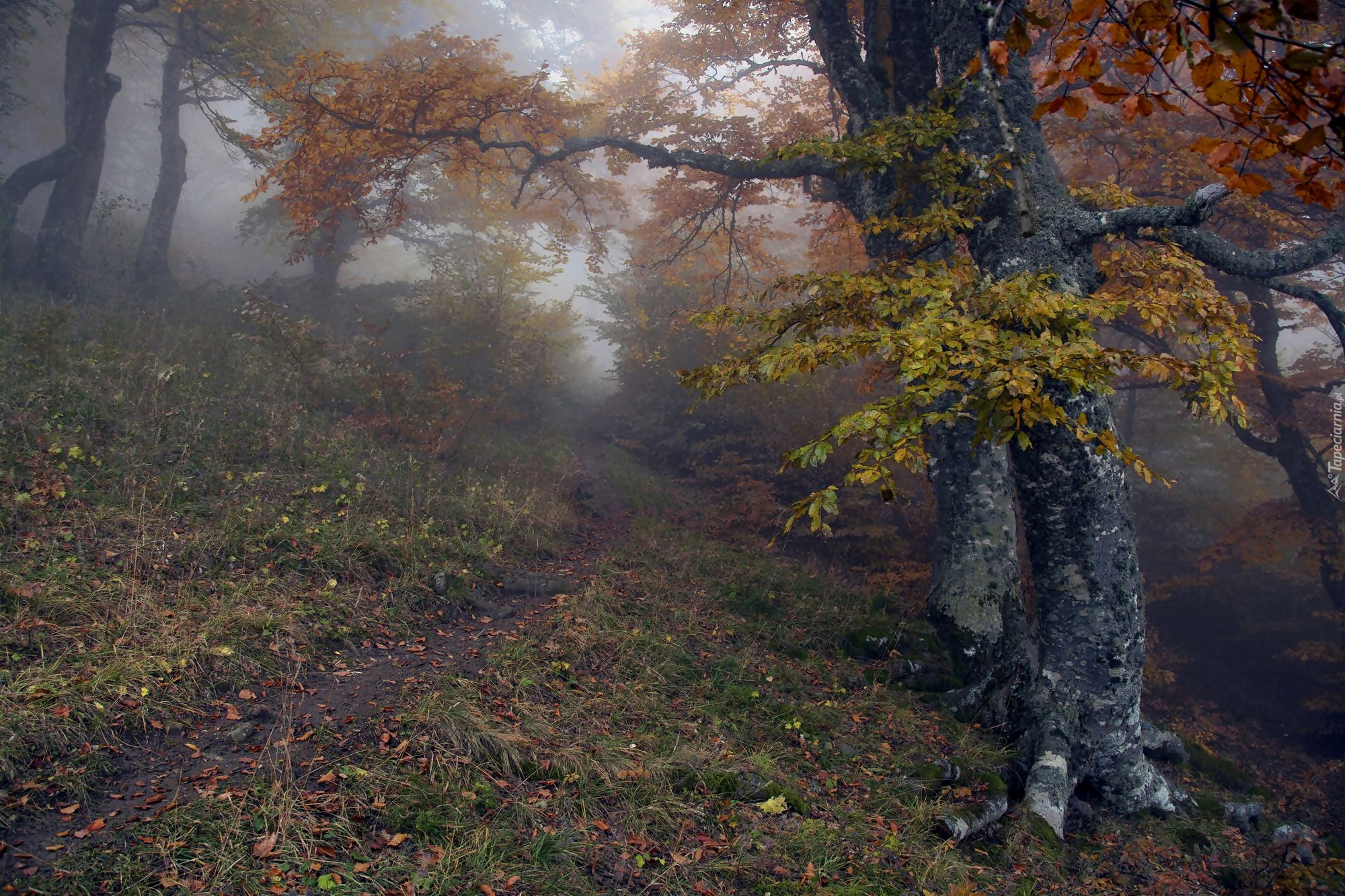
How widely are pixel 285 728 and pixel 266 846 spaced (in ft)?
3.58

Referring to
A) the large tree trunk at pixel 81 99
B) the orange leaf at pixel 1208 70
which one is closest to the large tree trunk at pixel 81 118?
the large tree trunk at pixel 81 99

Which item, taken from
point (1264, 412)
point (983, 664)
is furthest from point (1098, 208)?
point (1264, 412)

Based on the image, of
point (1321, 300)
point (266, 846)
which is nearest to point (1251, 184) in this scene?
point (266, 846)

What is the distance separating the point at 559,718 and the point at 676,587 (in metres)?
3.45

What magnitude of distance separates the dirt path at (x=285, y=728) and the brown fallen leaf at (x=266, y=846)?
388mm

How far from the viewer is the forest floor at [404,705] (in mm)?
3236

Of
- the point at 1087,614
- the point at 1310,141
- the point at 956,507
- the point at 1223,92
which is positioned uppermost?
the point at 1223,92

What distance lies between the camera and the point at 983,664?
7.00 m

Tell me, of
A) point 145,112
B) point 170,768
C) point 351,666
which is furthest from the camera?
point 145,112

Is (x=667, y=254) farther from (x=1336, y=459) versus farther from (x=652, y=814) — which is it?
(x=652, y=814)

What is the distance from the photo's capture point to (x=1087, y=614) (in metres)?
5.70

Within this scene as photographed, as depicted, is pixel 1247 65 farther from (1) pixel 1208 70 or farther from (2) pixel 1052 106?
(2) pixel 1052 106

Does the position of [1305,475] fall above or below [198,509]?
above

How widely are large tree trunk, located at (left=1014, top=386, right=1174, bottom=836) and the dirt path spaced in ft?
14.9
